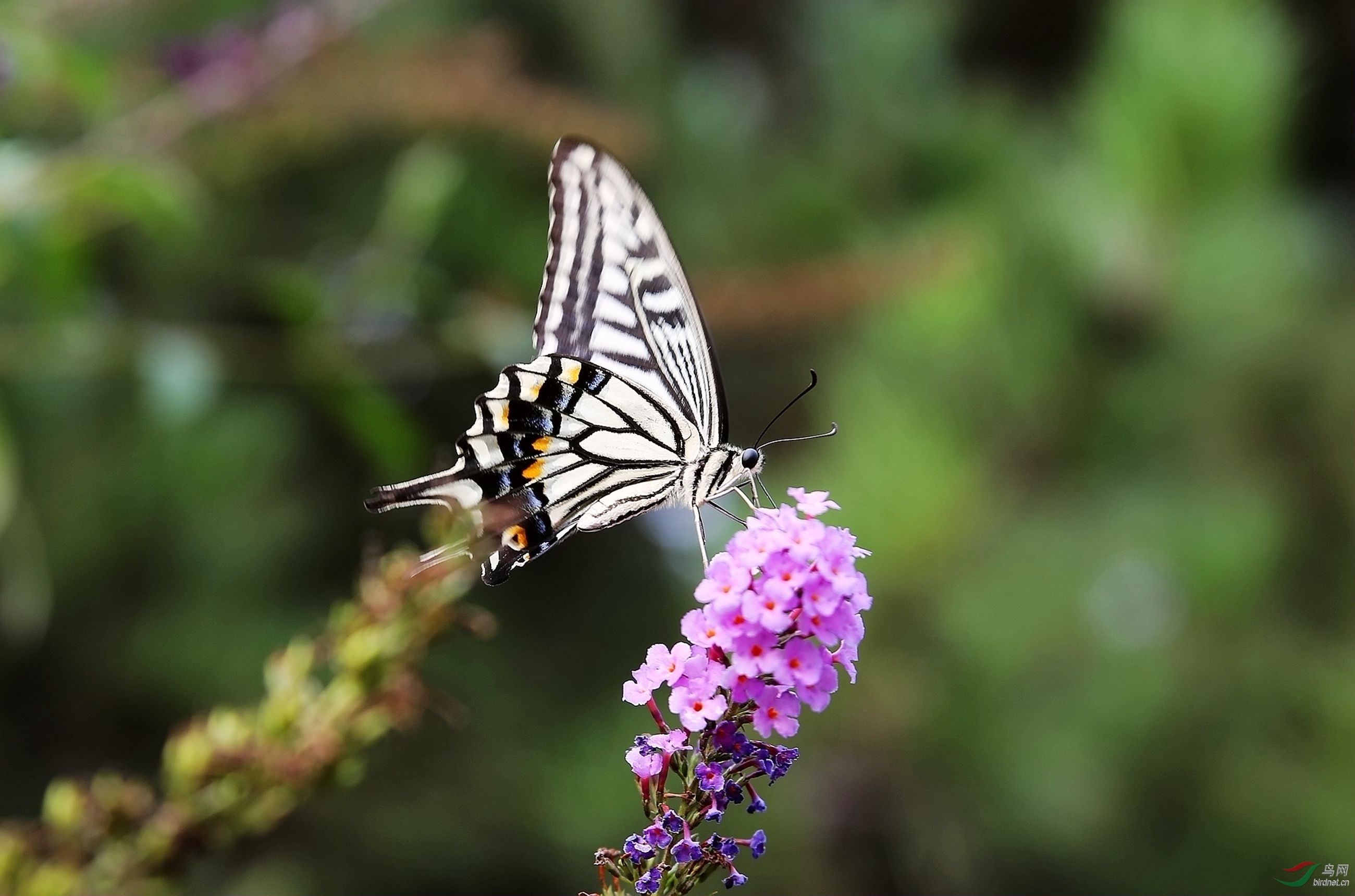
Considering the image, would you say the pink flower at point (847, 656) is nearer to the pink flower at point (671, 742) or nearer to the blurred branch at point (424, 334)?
the pink flower at point (671, 742)

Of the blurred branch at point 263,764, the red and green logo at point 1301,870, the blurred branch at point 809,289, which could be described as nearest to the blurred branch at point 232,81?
the blurred branch at point 809,289

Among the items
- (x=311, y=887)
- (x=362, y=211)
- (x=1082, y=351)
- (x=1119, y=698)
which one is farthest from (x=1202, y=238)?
(x=311, y=887)

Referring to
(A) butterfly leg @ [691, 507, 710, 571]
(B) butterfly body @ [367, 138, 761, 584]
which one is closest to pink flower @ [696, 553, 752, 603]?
(A) butterfly leg @ [691, 507, 710, 571]

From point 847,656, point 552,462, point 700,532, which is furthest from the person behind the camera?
point 552,462

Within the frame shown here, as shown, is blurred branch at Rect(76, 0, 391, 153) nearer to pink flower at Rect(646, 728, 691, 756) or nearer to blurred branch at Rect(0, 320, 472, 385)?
blurred branch at Rect(0, 320, 472, 385)

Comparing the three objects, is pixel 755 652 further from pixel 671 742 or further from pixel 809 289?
pixel 809 289

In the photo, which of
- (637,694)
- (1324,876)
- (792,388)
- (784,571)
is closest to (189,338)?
(637,694)
